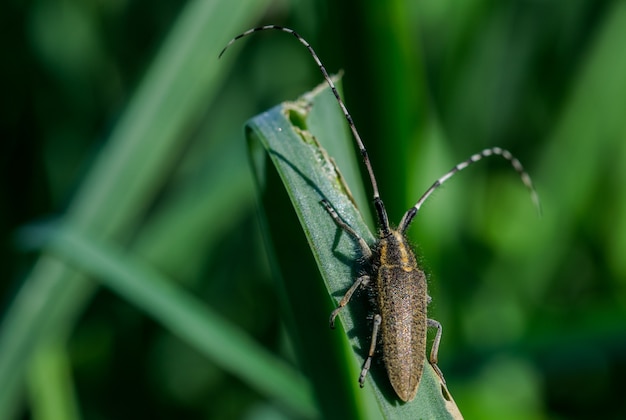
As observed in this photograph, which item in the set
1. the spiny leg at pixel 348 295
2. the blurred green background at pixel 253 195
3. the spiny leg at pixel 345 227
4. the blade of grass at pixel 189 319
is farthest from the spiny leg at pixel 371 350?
the blade of grass at pixel 189 319

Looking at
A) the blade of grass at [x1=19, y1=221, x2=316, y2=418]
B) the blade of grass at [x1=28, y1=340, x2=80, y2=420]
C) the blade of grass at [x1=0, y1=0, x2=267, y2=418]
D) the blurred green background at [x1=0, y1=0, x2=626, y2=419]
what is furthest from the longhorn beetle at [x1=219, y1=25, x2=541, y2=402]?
the blade of grass at [x1=28, y1=340, x2=80, y2=420]

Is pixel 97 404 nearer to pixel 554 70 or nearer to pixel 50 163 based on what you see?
pixel 50 163

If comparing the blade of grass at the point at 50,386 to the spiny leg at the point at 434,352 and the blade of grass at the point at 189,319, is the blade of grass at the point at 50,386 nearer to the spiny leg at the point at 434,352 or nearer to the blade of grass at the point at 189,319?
the blade of grass at the point at 189,319

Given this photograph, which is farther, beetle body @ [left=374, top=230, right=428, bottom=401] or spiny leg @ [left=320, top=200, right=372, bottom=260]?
spiny leg @ [left=320, top=200, right=372, bottom=260]

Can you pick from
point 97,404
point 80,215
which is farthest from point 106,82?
point 97,404

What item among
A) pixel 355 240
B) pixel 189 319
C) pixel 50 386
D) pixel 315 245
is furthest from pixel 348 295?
pixel 50 386

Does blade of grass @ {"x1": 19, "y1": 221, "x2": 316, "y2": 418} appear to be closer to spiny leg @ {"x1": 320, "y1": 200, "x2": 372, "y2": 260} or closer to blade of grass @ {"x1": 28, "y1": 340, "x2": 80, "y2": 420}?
blade of grass @ {"x1": 28, "y1": 340, "x2": 80, "y2": 420}
